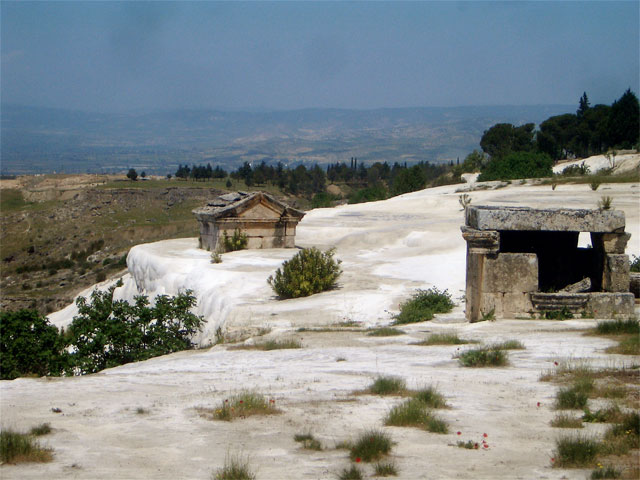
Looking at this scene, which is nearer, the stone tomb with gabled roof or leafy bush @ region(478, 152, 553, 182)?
the stone tomb with gabled roof

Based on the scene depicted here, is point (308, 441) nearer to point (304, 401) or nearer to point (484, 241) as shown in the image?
point (304, 401)

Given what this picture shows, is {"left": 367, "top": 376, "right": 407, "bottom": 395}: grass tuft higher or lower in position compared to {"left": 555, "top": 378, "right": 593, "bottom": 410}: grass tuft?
lower

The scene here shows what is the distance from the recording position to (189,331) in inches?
489

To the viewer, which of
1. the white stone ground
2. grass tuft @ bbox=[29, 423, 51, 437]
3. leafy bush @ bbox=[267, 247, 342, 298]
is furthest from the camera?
leafy bush @ bbox=[267, 247, 342, 298]

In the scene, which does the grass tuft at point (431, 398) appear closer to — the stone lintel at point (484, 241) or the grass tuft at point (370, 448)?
the grass tuft at point (370, 448)

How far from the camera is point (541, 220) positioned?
442 inches

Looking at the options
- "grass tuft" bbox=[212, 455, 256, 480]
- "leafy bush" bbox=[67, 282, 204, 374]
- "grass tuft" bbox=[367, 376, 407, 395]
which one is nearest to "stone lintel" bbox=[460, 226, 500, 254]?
"leafy bush" bbox=[67, 282, 204, 374]

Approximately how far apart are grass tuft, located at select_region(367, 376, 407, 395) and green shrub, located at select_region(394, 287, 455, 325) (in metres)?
5.44

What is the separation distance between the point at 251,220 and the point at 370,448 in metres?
16.7

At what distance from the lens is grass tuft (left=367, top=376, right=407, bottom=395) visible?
20.6 ft

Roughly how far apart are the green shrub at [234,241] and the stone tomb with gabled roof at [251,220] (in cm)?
8

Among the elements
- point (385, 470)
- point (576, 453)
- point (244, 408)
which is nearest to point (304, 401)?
point (244, 408)

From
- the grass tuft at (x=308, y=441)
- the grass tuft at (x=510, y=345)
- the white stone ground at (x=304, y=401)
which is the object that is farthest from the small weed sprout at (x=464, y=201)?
the grass tuft at (x=308, y=441)

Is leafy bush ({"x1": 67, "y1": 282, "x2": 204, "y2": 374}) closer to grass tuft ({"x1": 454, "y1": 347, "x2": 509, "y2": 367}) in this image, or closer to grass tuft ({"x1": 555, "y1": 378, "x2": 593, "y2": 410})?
grass tuft ({"x1": 454, "y1": 347, "x2": 509, "y2": 367})
